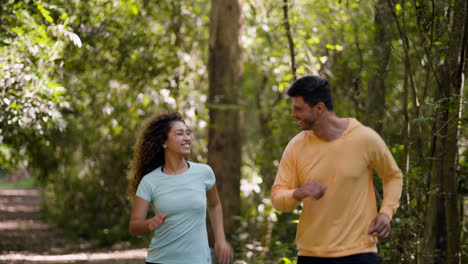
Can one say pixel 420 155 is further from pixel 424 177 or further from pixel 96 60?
pixel 96 60

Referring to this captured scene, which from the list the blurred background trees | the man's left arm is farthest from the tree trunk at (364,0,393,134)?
the man's left arm

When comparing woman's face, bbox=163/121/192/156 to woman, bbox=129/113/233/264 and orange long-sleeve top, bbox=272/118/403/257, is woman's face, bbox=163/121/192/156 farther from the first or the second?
orange long-sleeve top, bbox=272/118/403/257

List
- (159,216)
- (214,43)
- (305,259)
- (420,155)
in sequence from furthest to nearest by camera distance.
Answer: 1. (214,43)
2. (420,155)
3. (159,216)
4. (305,259)

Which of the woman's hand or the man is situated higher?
the man

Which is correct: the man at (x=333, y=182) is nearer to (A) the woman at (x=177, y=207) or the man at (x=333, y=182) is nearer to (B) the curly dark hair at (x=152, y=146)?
(A) the woman at (x=177, y=207)

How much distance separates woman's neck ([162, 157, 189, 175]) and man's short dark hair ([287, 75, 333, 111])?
3.80ft

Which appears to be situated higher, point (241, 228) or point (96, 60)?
point (96, 60)

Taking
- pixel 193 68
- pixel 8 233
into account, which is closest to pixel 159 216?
pixel 193 68

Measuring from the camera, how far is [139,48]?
1222cm

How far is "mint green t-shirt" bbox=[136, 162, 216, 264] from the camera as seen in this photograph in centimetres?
430

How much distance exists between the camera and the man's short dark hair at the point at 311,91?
3834 mm

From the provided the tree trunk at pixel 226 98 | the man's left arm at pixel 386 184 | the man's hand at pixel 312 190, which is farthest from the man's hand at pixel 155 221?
the tree trunk at pixel 226 98

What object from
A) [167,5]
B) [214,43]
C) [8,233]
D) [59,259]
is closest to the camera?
[214,43]

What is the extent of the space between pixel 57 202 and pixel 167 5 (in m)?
7.56
